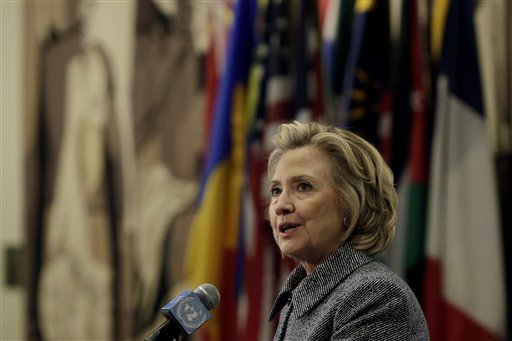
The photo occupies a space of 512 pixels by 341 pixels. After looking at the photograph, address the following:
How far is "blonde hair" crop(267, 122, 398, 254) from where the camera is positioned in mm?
2248

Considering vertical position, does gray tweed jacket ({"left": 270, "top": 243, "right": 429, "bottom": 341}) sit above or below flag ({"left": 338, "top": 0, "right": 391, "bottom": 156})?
below

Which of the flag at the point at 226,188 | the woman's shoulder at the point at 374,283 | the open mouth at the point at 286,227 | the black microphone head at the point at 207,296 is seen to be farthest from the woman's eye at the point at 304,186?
the flag at the point at 226,188

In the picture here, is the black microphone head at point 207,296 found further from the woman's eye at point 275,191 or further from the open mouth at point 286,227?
the woman's eye at point 275,191

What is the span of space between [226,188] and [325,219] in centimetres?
206

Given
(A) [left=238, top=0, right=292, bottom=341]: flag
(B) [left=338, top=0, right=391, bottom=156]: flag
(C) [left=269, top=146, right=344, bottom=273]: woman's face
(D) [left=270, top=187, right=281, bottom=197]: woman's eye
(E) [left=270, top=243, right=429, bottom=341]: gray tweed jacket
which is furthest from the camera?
(A) [left=238, top=0, right=292, bottom=341]: flag

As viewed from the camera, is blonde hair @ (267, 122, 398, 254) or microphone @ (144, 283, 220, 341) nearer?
microphone @ (144, 283, 220, 341)

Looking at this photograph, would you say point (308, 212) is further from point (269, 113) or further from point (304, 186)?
point (269, 113)

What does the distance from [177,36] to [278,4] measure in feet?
3.25

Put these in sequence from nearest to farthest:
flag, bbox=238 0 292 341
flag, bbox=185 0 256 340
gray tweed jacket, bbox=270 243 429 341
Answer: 1. gray tweed jacket, bbox=270 243 429 341
2. flag, bbox=238 0 292 341
3. flag, bbox=185 0 256 340

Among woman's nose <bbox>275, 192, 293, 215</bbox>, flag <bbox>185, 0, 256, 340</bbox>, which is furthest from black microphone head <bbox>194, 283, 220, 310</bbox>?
flag <bbox>185, 0, 256, 340</bbox>

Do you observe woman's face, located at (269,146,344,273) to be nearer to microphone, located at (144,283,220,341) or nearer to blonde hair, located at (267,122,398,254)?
blonde hair, located at (267,122,398,254)

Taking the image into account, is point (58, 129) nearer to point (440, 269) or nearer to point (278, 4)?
point (278, 4)

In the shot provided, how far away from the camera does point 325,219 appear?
2252 millimetres

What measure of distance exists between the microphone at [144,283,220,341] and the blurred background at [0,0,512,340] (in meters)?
1.83
